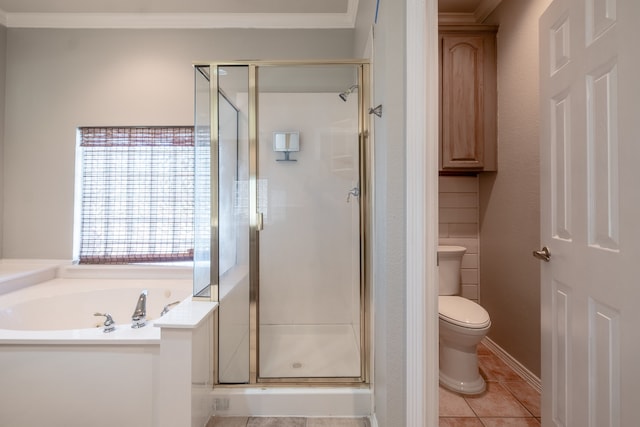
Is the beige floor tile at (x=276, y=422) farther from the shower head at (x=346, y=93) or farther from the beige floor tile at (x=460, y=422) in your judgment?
the shower head at (x=346, y=93)

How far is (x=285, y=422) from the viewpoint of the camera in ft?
5.11

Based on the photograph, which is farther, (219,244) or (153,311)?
(153,311)

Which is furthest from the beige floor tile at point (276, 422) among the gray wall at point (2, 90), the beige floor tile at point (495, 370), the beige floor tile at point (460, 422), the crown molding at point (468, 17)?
the crown molding at point (468, 17)

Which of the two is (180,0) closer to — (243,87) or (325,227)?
(243,87)

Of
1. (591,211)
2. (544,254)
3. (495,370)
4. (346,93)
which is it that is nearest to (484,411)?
(495,370)

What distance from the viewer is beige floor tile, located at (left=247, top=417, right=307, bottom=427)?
1.54 meters

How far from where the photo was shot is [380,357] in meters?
1.39

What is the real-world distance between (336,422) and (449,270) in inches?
51.4

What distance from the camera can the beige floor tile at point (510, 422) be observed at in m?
1.57

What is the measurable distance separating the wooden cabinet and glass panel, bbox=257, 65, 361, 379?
32.9 inches

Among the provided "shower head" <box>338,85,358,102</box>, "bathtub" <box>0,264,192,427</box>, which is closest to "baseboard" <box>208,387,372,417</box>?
"bathtub" <box>0,264,192,427</box>

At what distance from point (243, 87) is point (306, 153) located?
763 mm

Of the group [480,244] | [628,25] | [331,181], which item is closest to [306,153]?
[331,181]

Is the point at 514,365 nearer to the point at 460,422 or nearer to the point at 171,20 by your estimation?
the point at 460,422
